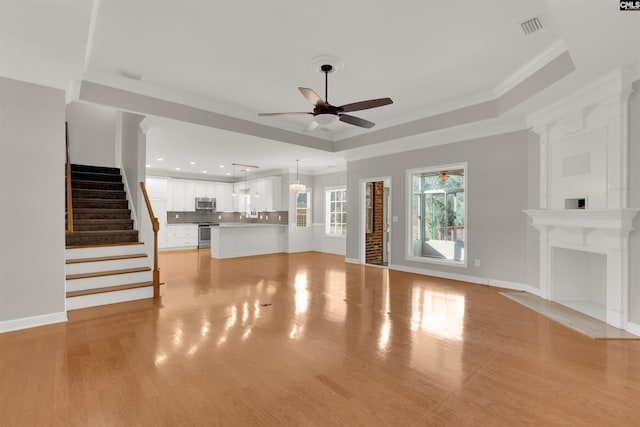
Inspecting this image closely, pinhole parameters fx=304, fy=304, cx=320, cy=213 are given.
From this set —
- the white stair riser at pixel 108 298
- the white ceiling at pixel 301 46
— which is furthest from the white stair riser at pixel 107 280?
the white ceiling at pixel 301 46

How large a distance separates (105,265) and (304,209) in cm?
658

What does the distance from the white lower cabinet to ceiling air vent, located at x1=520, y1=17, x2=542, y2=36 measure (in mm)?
10369

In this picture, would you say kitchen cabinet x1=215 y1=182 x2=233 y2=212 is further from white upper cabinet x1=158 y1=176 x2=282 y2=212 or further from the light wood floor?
the light wood floor

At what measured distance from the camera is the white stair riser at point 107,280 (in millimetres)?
4100

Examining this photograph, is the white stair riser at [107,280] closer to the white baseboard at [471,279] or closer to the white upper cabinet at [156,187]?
the white baseboard at [471,279]

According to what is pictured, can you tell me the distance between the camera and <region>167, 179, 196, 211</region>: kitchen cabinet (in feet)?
34.6

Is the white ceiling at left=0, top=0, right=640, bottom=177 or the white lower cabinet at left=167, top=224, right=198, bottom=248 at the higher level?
the white ceiling at left=0, top=0, right=640, bottom=177

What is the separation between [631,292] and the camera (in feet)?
10.8

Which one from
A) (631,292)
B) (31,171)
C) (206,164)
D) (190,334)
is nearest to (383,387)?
(190,334)

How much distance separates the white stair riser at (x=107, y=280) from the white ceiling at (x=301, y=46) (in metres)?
2.46

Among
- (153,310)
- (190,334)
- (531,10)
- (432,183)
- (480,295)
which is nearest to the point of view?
(531,10)

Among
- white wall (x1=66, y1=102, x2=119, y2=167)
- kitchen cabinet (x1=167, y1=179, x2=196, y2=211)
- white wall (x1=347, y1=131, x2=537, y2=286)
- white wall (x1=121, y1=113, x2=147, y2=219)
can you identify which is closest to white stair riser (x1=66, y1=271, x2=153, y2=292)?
white wall (x1=121, y1=113, x2=147, y2=219)

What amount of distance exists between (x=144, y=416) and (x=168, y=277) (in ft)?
14.8

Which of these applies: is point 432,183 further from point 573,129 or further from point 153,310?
point 153,310
